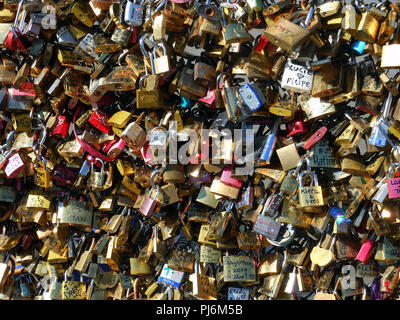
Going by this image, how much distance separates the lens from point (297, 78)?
2.53 metres

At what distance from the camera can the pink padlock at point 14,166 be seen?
3.16m

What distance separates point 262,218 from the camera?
8.74ft

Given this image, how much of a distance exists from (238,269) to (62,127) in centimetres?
117

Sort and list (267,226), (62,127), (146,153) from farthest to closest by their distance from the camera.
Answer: (62,127) → (146,153) → (267,226)

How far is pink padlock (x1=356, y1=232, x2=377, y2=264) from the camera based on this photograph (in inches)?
101

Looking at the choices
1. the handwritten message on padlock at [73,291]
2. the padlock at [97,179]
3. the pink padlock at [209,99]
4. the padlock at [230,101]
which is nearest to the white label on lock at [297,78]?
the padlock at [230,101]

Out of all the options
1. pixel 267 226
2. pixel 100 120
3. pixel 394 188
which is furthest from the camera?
pixel 100 120

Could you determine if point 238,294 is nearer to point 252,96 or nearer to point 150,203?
point 150,203

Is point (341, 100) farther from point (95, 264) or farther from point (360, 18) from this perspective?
point (95, 264)

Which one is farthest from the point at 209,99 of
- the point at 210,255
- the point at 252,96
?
the point at 210,255

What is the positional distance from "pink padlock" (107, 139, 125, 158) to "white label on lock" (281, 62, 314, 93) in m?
0.87

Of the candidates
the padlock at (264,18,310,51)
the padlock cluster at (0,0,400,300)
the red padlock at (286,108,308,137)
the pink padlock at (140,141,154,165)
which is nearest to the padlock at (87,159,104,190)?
the padlock cluster at (0,0,400,300)

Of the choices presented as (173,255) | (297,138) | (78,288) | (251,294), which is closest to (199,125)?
(297,138)

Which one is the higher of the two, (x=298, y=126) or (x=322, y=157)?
(x=298, y=126)
